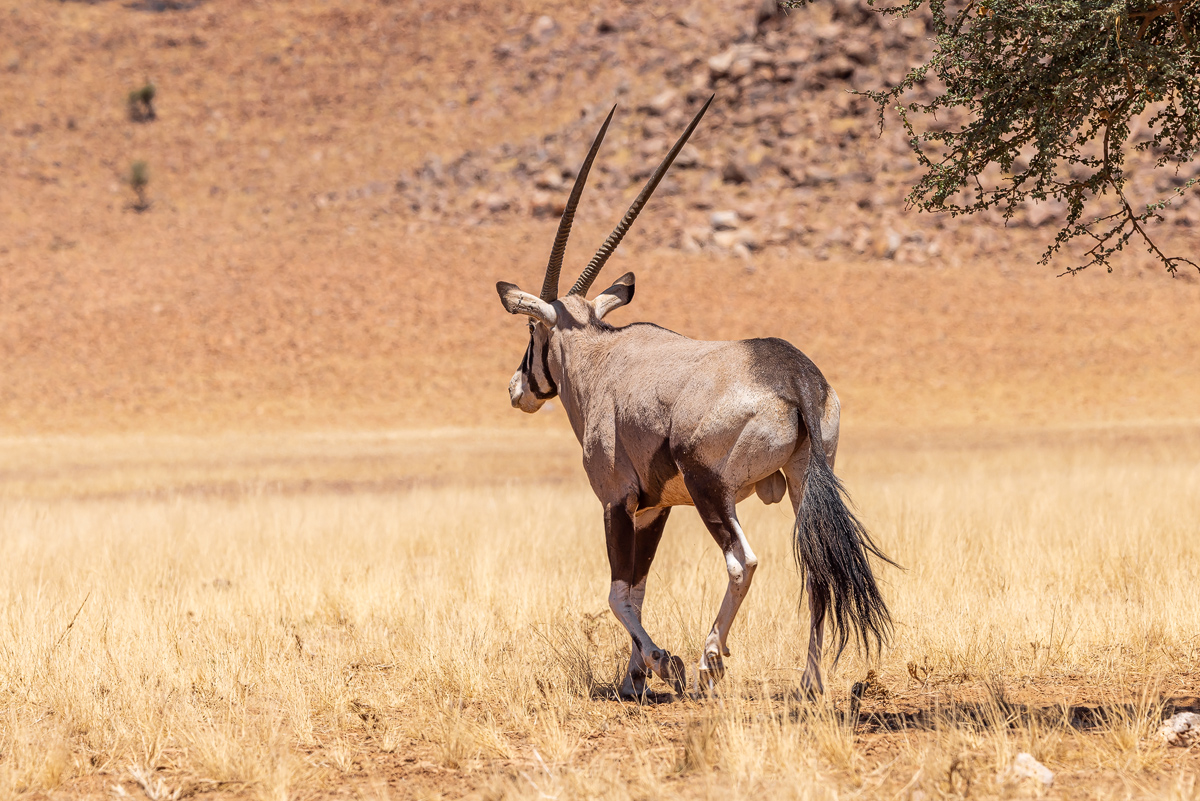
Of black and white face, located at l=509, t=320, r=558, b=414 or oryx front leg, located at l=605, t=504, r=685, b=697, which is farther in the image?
black and white face, located at l=509, t=320, r=558, b=414

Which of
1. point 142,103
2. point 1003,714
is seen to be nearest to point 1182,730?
point 1003,714

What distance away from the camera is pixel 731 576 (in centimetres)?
625

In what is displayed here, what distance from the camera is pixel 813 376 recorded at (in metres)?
6.45

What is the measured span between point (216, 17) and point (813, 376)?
80201mm

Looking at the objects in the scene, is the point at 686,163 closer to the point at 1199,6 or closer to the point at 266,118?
the point at 266,118

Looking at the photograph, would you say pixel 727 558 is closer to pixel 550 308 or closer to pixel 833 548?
pixel 833 548

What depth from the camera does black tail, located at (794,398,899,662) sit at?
20.1 ft

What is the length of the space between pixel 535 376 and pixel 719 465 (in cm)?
198

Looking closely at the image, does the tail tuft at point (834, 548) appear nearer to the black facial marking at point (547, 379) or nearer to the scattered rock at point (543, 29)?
the black facial marking at point (547, 379)

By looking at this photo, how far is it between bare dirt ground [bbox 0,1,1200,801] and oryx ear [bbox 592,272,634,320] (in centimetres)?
218

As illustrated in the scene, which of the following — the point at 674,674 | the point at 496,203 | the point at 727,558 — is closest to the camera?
the point at 727,558

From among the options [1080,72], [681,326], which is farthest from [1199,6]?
[681,326]

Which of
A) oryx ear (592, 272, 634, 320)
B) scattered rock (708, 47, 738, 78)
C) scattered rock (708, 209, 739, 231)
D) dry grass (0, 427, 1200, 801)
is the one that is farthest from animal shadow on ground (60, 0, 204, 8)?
oryx ear (592, 272, 634, 320)

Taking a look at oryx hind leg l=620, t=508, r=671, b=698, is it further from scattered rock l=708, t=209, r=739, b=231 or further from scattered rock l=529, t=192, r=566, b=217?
scattered rock l=529, t=192, r=566, b=217
